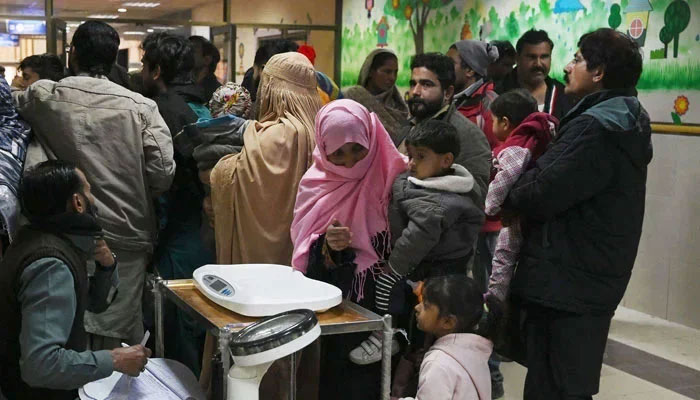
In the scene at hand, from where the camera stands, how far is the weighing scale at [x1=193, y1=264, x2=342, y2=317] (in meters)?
2.19

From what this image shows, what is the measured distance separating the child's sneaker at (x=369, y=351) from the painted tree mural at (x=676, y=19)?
3.27m

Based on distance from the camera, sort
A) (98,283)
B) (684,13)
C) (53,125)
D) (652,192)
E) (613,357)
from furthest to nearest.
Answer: (652,192) < (684,13) < (613,357) < (53,125) < (98,283)

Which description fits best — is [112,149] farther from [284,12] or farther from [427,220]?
[284,12]

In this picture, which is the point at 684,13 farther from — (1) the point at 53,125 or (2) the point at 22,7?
(2) the point at 22,7

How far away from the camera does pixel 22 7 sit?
28.8 ft

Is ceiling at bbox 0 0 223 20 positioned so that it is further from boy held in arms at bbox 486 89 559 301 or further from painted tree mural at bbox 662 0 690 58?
boy held in arms at bbox 486 89 559 301

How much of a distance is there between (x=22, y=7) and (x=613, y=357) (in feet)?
23.0

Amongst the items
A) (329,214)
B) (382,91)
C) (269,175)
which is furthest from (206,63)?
(329,214)

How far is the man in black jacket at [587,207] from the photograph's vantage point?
260 cm

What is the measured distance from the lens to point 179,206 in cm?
349

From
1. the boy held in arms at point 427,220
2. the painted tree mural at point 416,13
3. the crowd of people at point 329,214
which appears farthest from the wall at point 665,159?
the boy held in arms at point 427,220

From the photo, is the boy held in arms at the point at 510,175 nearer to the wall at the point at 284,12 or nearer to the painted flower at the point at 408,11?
the painted flower at the point at 408,11

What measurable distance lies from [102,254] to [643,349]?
338 centimetres

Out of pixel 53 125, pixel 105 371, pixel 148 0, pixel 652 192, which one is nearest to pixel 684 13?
pixel 652 192
